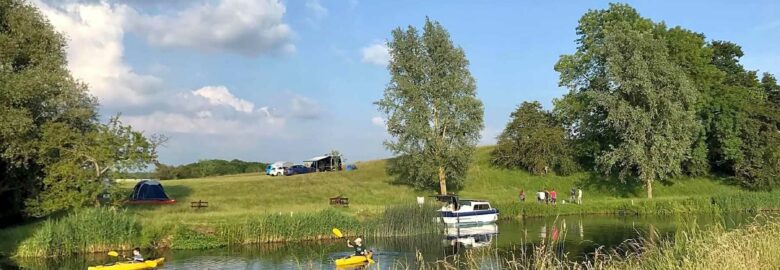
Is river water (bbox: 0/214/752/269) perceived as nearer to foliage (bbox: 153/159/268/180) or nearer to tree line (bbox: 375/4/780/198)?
tree line (bbox: 375/4/780/198)

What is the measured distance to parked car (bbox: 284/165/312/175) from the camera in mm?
68062

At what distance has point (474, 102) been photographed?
51.8m

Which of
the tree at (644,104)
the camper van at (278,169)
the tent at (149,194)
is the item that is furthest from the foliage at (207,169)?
the tree at (644,104)

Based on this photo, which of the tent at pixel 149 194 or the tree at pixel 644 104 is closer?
the tent at pixel 149 194

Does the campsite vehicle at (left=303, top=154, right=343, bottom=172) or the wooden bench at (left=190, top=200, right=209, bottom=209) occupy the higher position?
the campsite vehicle at (left=303, top=154, right=343, bottom=172)

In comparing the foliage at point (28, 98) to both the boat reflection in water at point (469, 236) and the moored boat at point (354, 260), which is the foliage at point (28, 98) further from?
the boat reflection in water at point (469, 236)

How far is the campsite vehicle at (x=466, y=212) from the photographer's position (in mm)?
41781

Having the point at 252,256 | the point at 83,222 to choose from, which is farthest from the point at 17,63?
the point at 252,256

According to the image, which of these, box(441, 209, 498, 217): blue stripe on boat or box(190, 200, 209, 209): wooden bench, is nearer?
box(441, 209, 498, 217): blue stripe on boat

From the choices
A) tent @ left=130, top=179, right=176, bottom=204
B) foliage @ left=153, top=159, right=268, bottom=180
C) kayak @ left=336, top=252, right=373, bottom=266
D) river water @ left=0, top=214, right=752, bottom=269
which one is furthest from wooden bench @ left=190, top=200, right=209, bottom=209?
foliage @ left=153, top=159, right=268, bottom=180

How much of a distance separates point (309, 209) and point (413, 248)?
11440 mm

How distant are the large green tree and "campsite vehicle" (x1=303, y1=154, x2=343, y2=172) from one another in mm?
33051

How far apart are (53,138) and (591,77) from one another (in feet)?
158

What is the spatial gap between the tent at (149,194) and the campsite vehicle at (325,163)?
80.1 ft
